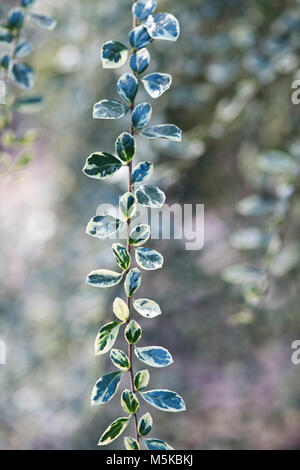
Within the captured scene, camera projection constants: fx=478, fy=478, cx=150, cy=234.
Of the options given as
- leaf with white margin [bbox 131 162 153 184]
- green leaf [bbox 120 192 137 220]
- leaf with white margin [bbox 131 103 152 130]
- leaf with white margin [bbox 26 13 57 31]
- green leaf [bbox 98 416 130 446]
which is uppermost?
leaf with white margin [bbox 26 13 57 31]

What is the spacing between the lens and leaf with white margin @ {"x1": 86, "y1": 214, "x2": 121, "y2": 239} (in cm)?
36

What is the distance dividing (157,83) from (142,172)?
72mm

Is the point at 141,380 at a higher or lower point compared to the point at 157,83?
lower

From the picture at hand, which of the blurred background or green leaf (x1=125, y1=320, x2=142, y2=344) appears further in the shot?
the blurred background

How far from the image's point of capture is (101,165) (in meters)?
0.36

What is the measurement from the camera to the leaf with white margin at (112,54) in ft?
1.21

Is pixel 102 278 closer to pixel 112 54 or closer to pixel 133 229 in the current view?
pixel 133 229

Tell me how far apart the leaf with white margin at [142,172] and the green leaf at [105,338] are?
11 centimetres

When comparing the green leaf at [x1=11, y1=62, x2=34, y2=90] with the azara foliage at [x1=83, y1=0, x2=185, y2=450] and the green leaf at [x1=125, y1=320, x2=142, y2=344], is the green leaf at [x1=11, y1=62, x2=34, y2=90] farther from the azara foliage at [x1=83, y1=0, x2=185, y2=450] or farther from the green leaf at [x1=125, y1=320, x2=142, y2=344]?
the green leaf at [x1=125, y1=320, x2=142, y2=344]

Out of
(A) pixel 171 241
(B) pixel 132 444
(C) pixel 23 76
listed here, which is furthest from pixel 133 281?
(A) pixel 171 241

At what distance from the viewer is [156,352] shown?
37cm

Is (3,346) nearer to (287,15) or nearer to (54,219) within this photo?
(54,219)

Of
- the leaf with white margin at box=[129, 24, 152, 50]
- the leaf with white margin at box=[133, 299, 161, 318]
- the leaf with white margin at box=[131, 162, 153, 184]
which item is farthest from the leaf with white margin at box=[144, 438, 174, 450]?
the leaf with white margin at box=[129, 24, 152, 50]

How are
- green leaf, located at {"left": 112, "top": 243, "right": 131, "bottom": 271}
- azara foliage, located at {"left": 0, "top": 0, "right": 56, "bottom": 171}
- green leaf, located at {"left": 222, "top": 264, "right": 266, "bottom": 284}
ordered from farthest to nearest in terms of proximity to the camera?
green leaf, located at {"left": 222, "top": 264, "right": 266, "bottom": 284} → azara foliage, located at {"left": 0, "top": 0, "right": 56, "bottom": 171} → green leaf, located at {"left": 112, "top": 243, "right": 131, "bottom": 271}
